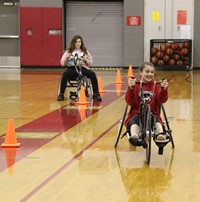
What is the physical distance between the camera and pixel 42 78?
63.4 ft

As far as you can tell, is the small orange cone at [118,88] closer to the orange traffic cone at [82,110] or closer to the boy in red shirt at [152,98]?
the orange traffic cone at [82,110]

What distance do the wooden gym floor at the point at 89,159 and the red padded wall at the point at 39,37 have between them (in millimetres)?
12250

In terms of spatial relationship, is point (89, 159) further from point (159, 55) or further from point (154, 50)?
point (154, 50)

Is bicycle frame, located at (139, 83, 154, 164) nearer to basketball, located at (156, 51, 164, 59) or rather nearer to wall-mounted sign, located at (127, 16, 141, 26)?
basketball, located at (156, 51, 164, 59)

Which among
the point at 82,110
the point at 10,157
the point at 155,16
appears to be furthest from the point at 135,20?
the point at 10,157

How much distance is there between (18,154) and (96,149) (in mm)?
987

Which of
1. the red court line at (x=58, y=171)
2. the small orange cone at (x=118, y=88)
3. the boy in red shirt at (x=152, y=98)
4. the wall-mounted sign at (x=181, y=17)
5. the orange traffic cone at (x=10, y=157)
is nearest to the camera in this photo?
the red court line at (x=58, y=171)

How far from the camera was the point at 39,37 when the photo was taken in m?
24.5

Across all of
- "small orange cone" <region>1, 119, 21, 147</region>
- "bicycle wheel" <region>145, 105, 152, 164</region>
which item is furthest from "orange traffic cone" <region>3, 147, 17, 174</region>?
"bicycle wheel" <region>145, 105, 152, 164</region>

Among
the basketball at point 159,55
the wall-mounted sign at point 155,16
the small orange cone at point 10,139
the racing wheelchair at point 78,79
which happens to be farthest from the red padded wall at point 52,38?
the small orange cone at point 10,139

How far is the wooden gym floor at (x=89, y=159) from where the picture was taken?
18.0ft

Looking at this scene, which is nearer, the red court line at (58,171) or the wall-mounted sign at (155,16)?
the red court line at (58,171)

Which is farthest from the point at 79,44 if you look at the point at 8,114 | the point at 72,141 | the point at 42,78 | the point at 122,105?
the point at 42,78

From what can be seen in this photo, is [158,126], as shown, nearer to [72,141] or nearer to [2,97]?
[72,141]
